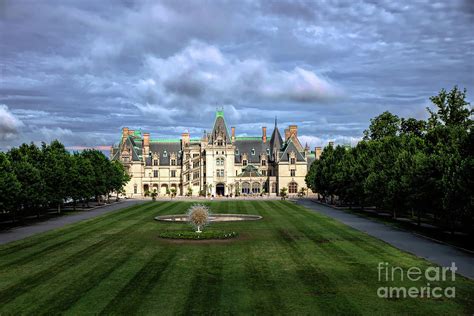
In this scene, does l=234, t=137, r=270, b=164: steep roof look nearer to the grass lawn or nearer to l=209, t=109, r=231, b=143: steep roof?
l=209, t=109, r=231, b=143: steep roof

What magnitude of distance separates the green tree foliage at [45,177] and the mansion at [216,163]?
42435 mm

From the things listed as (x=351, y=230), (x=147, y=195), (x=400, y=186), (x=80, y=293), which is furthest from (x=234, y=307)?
(x=147, y=195)

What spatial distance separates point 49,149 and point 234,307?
59329 millimetres

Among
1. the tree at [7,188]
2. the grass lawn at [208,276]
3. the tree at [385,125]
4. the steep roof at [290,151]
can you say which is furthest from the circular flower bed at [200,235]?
the steep roof at [290,151]

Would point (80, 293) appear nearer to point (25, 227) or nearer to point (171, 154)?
point (25, 227)

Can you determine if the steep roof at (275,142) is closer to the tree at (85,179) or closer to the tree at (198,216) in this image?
the tree at (85,179)

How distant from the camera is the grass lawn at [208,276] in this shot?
22.8 metres

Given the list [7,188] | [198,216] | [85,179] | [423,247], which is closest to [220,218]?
[198,216]

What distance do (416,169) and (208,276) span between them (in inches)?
1096

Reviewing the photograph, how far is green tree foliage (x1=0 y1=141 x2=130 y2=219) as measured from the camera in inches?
2056

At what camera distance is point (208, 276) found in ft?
94.2

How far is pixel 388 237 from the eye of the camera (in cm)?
4491

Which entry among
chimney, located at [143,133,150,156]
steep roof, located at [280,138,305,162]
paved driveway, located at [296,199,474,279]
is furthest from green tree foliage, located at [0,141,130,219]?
steep roof, located at [280,138,305,162]

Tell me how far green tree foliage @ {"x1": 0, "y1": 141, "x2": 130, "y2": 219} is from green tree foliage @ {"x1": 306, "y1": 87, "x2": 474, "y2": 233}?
40.4 metres
